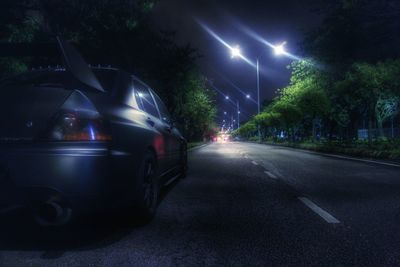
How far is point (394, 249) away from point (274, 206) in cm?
230

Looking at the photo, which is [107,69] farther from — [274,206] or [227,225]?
[274,206]

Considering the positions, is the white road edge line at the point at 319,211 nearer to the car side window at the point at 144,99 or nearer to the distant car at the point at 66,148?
the distant car at the point at 66,148

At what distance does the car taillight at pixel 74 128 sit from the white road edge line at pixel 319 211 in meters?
2.93

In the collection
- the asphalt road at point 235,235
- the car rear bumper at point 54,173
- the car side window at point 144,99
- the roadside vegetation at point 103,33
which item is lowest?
the asphalt road at point 235,235

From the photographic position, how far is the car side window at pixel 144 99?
17.5 feet

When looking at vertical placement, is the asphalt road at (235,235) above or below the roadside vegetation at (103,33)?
below

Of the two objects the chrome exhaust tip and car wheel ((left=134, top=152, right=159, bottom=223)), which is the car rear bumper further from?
car wheel ((left=134, top=152, right=159, bottom=223))

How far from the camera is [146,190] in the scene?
4832mm

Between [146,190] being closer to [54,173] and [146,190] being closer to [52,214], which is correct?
[52,214]

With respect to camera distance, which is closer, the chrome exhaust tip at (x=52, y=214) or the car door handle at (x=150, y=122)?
the chrome exhaust tip at (x=52, y=214)

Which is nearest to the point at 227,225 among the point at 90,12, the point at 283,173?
the point at 283,173

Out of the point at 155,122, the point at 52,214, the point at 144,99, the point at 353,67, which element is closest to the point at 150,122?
the point at 155,122

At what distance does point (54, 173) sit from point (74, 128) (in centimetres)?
43

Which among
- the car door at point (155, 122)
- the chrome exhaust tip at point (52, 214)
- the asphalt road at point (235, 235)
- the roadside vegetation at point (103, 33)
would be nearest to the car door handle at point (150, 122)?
the car door at point (155, 122)
